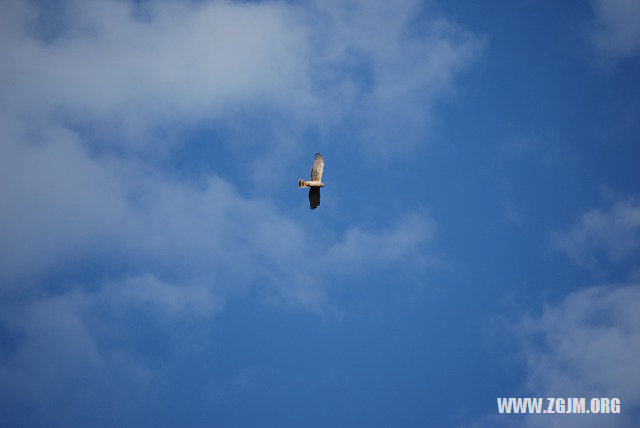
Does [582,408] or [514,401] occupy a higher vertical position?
[514,401]

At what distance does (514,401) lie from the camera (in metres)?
119

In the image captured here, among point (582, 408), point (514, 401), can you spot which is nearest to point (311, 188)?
point (582, 408)

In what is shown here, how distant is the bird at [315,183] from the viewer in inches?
2648

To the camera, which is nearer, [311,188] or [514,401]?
[311,188]

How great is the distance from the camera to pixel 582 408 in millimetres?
83438

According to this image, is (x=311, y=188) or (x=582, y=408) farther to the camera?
(x=582, y=408)

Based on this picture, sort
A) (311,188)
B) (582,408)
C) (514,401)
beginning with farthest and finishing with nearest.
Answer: (514,401) < (582,408) < (311,188)

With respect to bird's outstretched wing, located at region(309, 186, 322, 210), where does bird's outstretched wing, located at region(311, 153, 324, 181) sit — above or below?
above

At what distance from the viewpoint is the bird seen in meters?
67.2

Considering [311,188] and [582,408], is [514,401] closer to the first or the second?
[582,408]

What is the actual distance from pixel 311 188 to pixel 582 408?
3824 cm

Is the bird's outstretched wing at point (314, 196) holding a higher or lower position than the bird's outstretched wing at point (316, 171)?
lower

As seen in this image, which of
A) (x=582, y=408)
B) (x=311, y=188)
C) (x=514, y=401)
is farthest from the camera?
(x=514, y=401)

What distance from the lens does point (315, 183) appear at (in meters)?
67.4
